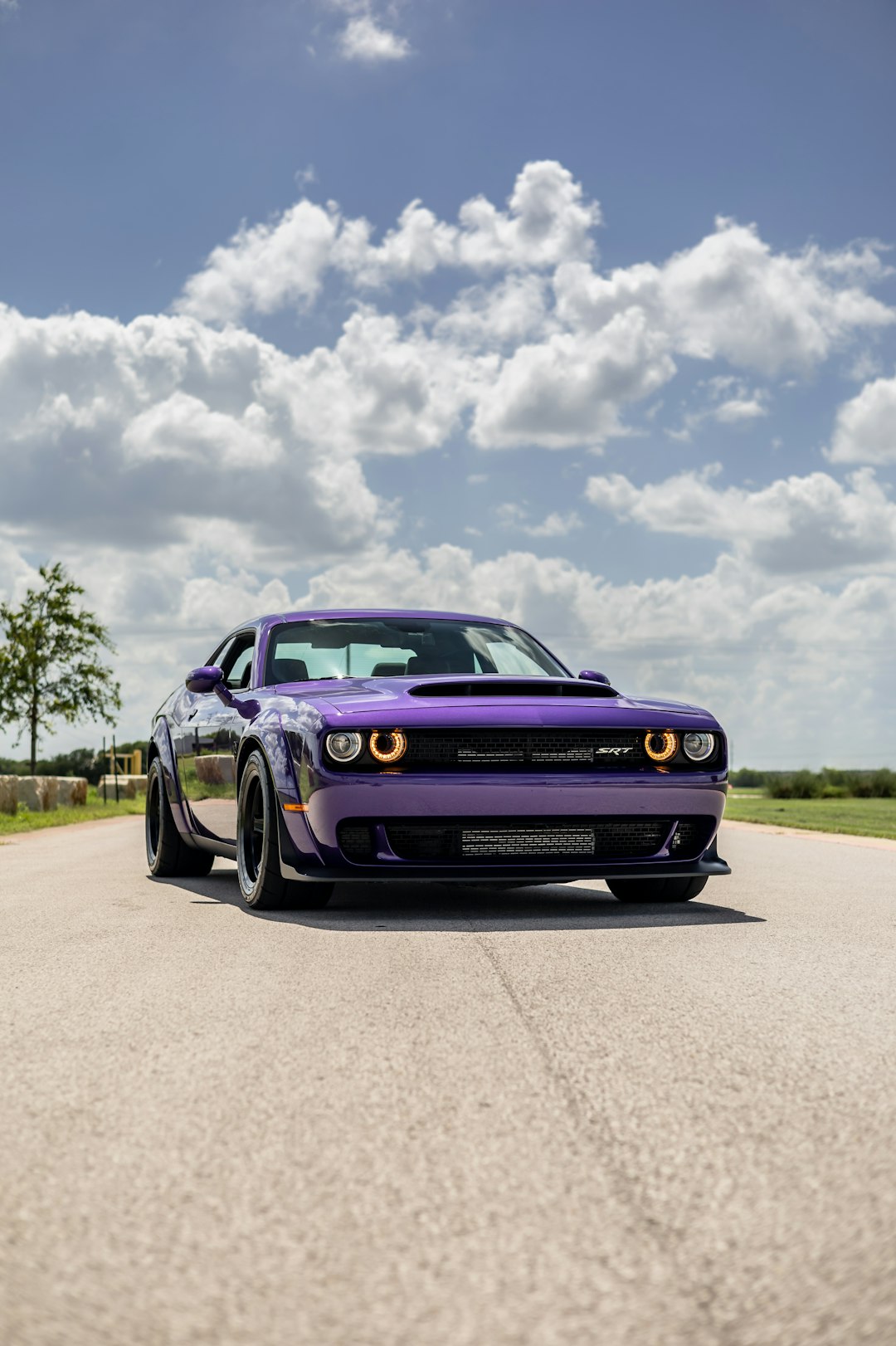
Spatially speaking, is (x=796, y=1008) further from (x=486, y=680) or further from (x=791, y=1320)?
(x=486, y=680)

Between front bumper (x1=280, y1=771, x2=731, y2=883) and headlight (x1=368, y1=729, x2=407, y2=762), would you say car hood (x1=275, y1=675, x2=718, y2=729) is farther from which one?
front bumper (x1=280, y1=771, x2=731, y2=883)

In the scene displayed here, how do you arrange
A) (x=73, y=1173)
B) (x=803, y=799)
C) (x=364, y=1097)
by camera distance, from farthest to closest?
(x=803, y=799)
(x=364, y=1097)
(x=73, y=1173)

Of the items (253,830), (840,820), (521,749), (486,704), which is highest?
(486,704)

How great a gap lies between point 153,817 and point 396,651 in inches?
101

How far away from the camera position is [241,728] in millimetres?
7164

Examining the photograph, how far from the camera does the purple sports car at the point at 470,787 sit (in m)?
5.95

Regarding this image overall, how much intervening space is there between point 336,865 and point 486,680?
1090mm

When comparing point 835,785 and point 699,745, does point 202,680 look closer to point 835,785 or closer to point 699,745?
point 699,745

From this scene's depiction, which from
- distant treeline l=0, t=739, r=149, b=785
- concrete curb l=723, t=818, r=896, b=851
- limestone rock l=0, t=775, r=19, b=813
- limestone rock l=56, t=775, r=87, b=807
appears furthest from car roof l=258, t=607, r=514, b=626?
distant treeline l=0, t=739, r=149, b=785

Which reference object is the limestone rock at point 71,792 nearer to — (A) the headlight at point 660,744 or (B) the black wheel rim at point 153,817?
(B) the black wheel rim at point 153,817

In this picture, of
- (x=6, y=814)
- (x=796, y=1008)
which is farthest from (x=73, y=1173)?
(x=6, y=814)

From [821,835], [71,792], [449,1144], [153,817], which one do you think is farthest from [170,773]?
[71,792]

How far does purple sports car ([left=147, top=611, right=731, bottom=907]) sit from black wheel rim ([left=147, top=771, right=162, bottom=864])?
211 cm

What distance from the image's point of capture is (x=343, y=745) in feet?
19.5
